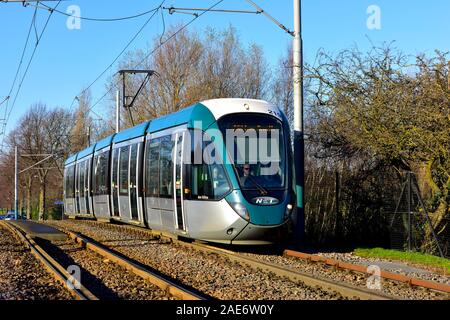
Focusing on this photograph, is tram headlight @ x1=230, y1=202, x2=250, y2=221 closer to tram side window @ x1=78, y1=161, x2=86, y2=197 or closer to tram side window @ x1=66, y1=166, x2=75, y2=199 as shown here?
tram side window @ x1=78, y1=161, x2=86, y2=197

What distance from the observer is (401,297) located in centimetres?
780

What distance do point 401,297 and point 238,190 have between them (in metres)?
4.56

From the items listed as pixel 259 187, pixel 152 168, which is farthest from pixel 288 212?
pixel 152 168

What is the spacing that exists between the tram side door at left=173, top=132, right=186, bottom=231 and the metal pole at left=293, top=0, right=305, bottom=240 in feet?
11.5

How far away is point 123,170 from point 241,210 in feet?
25.6

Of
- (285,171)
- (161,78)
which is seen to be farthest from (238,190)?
(161,78)

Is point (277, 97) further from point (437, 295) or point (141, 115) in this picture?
point (437, 295)

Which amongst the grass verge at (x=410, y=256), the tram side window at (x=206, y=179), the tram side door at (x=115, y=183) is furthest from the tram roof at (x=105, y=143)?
the grass verge at (x=410, y=256)

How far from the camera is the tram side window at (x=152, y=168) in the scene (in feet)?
48.9

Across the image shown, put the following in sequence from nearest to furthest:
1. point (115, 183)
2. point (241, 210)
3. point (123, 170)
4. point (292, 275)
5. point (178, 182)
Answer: point (292, 275) → point (241, 210) → point (178, 182) → point (123, 170) → point (115, 183)

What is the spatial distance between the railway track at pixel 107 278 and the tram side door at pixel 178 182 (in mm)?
1826

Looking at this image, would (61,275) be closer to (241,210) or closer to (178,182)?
(241,210)

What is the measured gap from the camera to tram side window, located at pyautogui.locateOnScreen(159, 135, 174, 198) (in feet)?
44.9

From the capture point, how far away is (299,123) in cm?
1512
